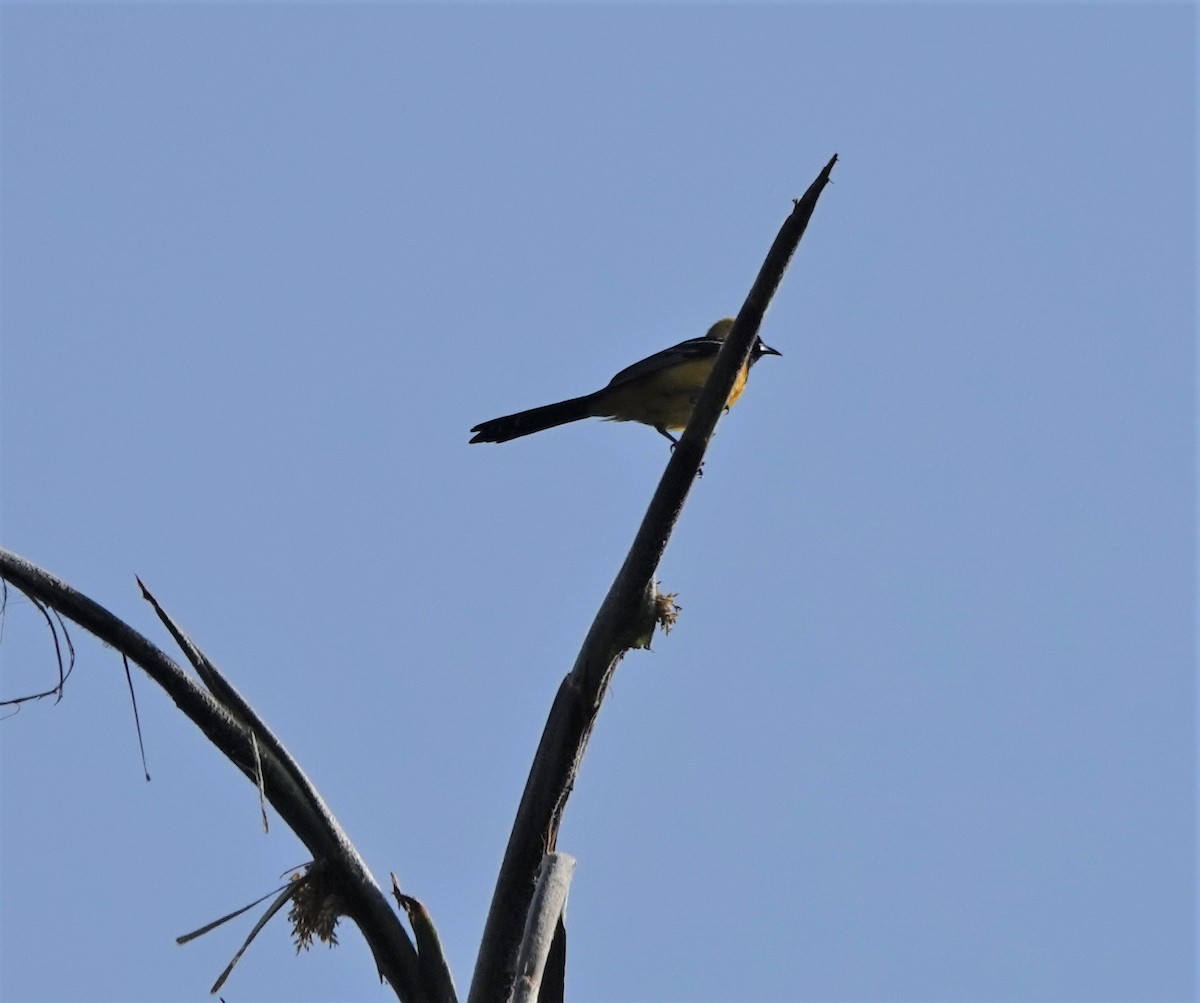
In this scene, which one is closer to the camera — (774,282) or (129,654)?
(129,654)

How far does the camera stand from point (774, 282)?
347 cm

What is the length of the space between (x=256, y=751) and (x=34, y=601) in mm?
625

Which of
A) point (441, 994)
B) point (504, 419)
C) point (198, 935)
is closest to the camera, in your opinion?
point (198, 935)

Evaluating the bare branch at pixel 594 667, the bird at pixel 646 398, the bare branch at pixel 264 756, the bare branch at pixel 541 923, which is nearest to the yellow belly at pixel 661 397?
the bird at pixel 646 398

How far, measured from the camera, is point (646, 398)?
821 cm

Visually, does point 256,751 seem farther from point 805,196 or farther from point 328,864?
point 805,196

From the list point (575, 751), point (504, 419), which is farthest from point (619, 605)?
point (504, 419)

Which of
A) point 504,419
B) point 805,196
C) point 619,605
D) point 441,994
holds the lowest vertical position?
point 441,994

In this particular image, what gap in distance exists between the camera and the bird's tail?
7.77 m

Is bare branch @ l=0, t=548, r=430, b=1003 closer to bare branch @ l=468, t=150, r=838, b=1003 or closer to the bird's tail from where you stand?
bare branch @ l=468, t=150, r=838, b=1003

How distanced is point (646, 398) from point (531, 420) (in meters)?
0.71

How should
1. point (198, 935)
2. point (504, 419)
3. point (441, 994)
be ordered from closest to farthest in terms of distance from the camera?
point (198, 935) < point (441, 994) < point (504, 419)

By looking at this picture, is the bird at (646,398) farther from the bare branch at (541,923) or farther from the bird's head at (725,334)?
the bare branch at (541,923)

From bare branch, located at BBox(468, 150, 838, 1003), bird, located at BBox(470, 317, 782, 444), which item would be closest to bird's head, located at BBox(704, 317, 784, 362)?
bird, located at BBox(470, 317, 782, 444)
